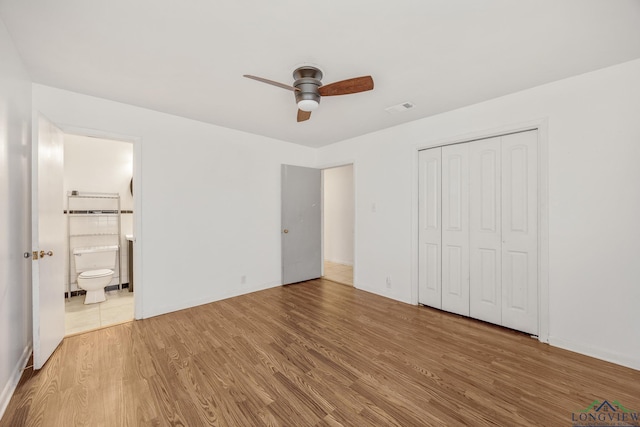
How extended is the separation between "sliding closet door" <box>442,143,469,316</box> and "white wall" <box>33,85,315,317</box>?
257cm

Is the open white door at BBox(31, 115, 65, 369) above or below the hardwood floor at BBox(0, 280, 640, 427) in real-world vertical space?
above

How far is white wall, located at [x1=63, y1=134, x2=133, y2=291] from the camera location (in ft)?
13.0

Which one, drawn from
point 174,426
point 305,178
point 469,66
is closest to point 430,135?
point 469,66

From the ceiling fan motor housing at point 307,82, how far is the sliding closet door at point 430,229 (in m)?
1.91

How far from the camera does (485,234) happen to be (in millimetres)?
2963

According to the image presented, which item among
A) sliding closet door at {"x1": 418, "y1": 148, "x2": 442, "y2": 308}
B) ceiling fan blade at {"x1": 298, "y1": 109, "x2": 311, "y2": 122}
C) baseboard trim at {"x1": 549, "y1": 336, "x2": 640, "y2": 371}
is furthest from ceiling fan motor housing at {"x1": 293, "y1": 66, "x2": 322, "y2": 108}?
baseboard trim at {"x1": 549, "y1": 336, "x2": 640, "y2": 371}

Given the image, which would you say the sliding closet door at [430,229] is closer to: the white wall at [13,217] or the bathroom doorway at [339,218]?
the bathroom doorway at [339,218]

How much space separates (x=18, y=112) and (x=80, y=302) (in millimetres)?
2754

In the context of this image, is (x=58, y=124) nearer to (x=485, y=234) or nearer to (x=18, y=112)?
(x=18, y=112)

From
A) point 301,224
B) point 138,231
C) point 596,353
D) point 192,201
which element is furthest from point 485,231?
point 138,231

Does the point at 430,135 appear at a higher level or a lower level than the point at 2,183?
higher

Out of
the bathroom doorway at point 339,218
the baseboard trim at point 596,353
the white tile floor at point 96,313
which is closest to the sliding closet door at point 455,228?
the baseboard trim at point 596,353

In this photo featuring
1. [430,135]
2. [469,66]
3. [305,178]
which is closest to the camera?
[469,66]

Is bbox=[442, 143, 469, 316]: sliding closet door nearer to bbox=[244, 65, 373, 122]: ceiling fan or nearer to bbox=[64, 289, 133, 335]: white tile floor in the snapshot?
bbox=[244, 65, 373, 122]: ceiling fan
